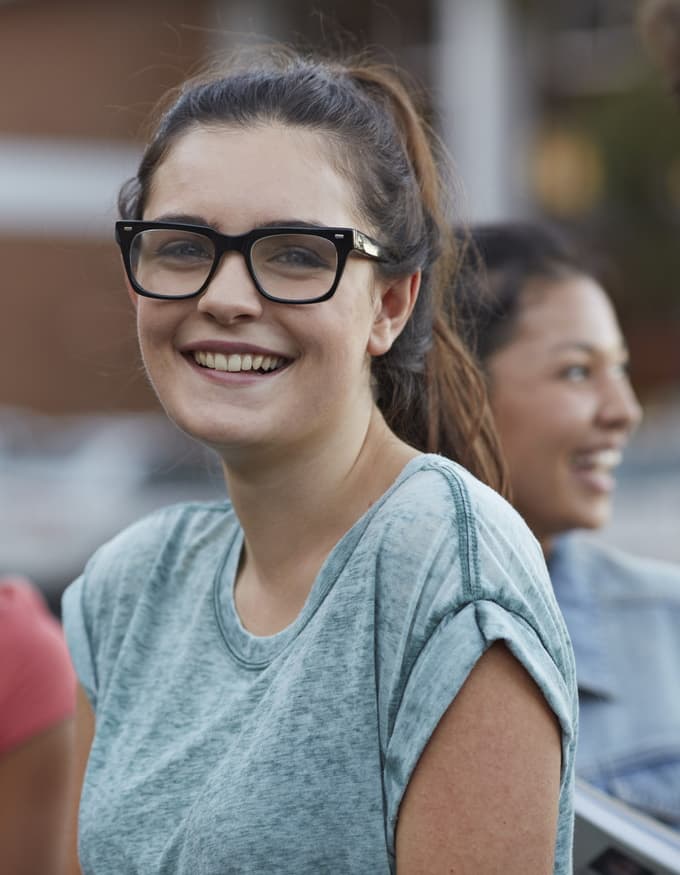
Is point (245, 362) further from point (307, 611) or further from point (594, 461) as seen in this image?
point (594, 461)

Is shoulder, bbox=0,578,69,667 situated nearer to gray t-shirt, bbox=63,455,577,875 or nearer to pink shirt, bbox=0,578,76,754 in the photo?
pink shirt, bbox=0,578,76,754

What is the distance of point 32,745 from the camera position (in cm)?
253

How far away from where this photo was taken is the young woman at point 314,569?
56.9 inches

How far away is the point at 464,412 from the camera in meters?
2.05

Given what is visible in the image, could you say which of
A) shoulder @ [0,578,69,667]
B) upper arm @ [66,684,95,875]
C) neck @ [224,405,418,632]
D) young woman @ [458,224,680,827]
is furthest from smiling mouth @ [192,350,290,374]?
shoulder @ [0,578,69,667]

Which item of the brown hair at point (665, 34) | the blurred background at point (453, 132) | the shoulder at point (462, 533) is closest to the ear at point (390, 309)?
the shoulder at point (462, 533)

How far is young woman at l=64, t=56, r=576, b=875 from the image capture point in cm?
145

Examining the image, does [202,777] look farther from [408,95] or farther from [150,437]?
[150,437]

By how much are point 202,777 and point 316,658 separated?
0.75 ft

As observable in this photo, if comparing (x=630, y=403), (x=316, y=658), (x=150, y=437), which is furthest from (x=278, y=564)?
(x=150, y=437)

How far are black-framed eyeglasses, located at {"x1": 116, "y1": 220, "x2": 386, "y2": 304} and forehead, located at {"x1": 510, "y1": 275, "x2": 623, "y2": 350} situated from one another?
1.17m

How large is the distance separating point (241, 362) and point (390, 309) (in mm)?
255

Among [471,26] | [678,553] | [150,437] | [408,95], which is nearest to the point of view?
[408,95]

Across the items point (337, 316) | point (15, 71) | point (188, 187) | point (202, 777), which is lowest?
point (202, 777)
